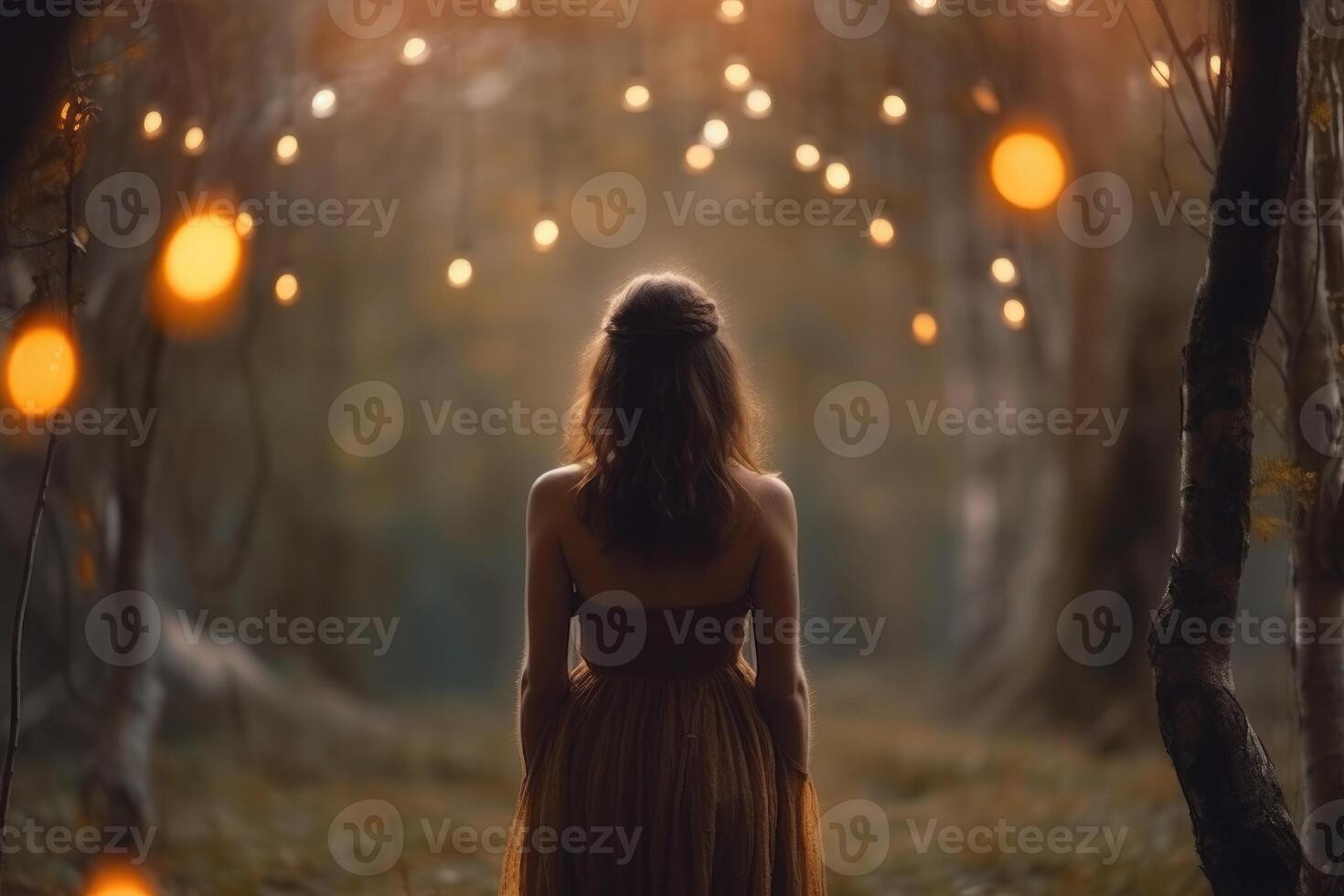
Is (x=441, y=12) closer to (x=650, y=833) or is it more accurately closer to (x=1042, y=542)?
(x=1042, y=542)

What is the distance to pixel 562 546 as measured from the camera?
5.06ft

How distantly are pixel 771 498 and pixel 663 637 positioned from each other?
22 centimetres

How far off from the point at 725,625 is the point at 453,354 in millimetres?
2770

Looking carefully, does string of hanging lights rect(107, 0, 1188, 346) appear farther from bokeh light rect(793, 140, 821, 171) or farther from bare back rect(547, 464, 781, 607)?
bare back rect(547, 464, 781, 607)

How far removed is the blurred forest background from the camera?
9.55ft

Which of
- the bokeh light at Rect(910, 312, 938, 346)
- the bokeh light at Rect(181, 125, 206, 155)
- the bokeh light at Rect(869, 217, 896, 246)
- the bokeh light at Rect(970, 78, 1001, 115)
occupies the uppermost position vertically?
the bokeh light at Rect(970, 78, 1001, 115)

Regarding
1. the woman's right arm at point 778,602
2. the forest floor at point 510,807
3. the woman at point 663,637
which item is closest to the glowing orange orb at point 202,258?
the forest floor at point 510,807


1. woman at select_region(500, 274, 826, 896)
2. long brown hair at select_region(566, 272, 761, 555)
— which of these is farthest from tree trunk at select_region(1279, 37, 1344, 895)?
long brown hair at select_region(566, 272, 761, 555)

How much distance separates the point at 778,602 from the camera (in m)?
1.54

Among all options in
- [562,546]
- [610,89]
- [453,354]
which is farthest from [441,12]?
[562,546]

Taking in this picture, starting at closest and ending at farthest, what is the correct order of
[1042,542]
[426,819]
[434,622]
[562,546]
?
[562,546], [1042,542], [426,819], [434,622]

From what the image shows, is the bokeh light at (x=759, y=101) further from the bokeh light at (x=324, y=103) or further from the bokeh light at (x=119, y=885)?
the bokeh light at (x=119, y=885)

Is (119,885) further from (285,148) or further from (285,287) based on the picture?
(285,148)

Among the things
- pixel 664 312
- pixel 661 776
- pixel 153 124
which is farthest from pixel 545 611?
pixel 153 124
